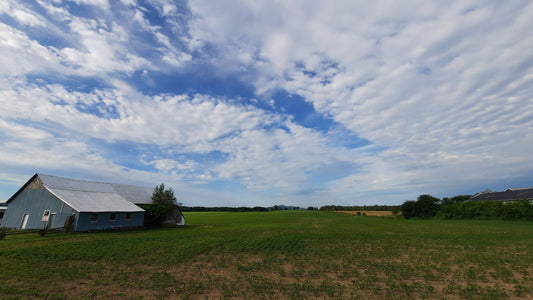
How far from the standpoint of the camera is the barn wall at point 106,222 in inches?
1237

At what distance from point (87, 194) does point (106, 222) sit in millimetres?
7323

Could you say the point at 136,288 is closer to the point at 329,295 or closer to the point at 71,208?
the point at 329,295

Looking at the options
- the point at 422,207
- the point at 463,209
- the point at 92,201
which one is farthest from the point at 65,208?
the point at 422,207

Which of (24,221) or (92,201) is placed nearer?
(24,221)

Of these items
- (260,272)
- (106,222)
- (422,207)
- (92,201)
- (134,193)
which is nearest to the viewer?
(260,272)

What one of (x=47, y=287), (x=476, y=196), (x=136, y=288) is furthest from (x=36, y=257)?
(x=476, y=196)

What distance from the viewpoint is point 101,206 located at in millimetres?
35562

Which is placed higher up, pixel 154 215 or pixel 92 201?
pixel 92 201

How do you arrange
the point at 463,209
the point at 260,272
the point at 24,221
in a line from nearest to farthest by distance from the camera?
the point at 260,272 → the point at 24,221 → the point at 463,209

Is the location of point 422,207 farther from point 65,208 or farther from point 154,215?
point 65,208

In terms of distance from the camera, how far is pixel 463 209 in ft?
224

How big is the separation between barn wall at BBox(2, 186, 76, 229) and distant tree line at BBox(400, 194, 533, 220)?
3438 inches

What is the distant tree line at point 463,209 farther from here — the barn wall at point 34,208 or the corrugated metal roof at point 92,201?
the barn wall at point 34,208

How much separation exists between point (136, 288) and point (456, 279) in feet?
55.0
